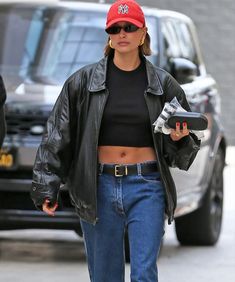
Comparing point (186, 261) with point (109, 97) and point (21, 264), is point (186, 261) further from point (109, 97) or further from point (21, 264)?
point (109, 97)

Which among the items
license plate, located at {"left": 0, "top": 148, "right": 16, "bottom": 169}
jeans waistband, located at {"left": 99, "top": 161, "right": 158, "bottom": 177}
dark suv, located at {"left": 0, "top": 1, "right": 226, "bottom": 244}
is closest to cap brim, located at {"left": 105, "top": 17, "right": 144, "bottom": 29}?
jeans waistband, located at {"left": 99, "top": 161, "right": 158, "bottom": 177}

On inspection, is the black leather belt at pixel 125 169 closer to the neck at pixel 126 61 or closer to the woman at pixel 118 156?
the woman at pixel 118 156

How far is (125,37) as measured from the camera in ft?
17.3

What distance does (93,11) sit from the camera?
9250 millimetres

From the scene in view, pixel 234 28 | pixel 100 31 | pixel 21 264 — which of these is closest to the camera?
pixel 21 264

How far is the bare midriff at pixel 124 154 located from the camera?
529 centimetres

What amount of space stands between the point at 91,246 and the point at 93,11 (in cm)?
419

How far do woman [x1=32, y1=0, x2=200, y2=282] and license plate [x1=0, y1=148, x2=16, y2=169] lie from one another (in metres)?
2.57

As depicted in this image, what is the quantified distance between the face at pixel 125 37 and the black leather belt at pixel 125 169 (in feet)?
1.86

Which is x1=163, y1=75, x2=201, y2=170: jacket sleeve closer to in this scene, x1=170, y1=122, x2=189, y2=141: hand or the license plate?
x1=170, y1=122, x2=189, y2=141: hand

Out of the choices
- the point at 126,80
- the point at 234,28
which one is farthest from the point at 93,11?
the point at 234,28

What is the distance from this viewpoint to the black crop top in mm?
5281

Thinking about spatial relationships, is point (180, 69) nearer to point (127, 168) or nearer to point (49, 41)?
point (49, 41)

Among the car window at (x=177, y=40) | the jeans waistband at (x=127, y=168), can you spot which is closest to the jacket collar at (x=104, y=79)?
the jeans waistband at (x=127, y=168)
